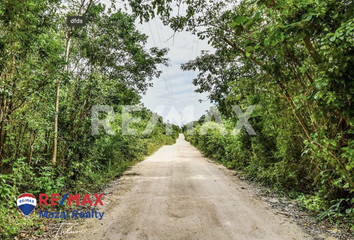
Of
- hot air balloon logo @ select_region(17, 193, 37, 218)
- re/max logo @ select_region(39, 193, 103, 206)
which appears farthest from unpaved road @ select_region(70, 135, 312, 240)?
hot air balloon logo @ select_region(17, 193, 37, 218)

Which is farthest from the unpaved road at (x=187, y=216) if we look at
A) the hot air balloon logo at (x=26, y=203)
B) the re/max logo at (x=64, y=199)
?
the hot air balloon logo at (x=26, y=203)

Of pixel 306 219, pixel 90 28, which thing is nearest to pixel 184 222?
pixel 306 219

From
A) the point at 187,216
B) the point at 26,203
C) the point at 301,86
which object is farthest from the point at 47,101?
the point at 301,86

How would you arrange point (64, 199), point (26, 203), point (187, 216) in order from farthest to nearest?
point (64, 199)
point (187, 216)
point (26, 203)

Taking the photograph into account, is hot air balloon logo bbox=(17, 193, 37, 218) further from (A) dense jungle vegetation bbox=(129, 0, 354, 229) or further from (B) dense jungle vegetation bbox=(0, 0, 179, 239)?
(A) dense jungle vegetation bbox=(129, 0, 354, 229)

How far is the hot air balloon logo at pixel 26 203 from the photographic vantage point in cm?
380

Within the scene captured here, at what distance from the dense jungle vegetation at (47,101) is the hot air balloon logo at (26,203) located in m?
0.16

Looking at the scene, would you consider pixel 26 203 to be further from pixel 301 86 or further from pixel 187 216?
pixel 301 86

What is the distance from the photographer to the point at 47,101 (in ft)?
15.6

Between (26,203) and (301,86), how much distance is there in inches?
239

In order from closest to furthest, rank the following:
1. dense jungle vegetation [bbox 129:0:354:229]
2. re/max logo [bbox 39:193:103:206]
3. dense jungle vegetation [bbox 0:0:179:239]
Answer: dense jungle vegetation [bbox 129:0:354:229]
dense jungle vegetation [bbox 0:0:179:239]
re/max logo [bbox 39:193:103:206]

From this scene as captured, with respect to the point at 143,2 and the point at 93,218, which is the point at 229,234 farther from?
the point at 143,2

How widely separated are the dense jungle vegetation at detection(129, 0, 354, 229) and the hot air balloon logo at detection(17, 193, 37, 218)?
397 cm

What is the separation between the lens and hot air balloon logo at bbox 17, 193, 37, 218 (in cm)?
380
